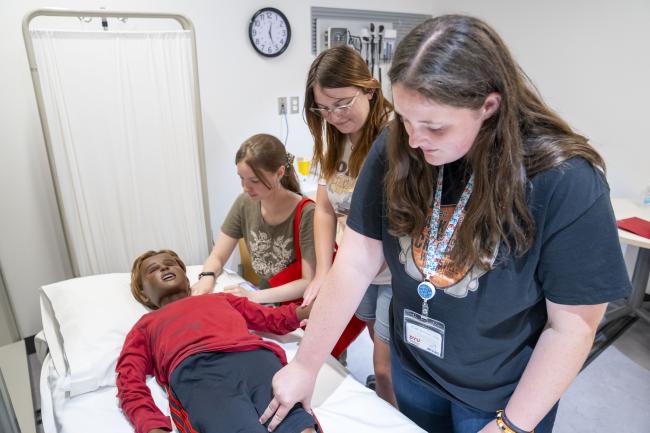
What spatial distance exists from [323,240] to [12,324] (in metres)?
1.77

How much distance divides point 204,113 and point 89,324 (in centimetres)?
158

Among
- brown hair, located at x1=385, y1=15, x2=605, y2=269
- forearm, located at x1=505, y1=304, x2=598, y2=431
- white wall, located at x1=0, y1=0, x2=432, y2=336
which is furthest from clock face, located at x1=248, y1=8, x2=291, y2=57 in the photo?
forearm, located at x1=505, y1=304, x2=598, y2=431

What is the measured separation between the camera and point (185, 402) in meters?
1.28

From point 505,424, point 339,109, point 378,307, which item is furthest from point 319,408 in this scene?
point 339,109

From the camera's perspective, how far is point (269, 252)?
187 centimetres

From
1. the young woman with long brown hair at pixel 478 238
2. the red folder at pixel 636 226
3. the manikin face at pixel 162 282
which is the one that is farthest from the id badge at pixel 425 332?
the red folder at pixel 636 226

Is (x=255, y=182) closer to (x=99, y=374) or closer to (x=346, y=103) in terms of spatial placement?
(x=346, y=103)

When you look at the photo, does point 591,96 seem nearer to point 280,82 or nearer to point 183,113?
point 280,82

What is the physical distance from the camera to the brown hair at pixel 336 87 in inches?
53.2

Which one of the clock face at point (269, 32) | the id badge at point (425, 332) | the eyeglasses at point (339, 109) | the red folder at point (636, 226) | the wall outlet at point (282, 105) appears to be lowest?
the red folder at point (636, 226)

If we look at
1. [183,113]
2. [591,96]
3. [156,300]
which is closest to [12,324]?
[156,300]

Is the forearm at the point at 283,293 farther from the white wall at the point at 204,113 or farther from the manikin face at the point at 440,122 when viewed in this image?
the white wall at the point at 204,113

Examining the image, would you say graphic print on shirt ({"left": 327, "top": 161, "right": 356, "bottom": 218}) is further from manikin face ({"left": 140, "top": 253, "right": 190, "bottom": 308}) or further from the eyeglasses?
manikin face ({"left": 140, "top": 253, "right": 190, "bottom": 308})

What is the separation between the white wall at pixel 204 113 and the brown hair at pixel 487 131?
224 cm
